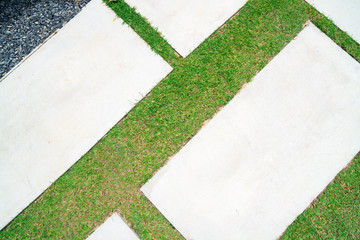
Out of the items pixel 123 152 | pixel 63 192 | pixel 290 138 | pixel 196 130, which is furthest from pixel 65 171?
pixel 290 138

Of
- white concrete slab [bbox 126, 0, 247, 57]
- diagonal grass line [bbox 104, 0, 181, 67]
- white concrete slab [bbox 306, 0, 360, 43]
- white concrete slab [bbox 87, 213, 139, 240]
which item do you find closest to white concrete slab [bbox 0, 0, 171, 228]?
diagonal grass line [bbox 104, 0, 181, 67]

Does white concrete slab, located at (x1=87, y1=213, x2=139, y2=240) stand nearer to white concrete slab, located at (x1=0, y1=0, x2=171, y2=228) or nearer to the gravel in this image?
white concrete slab, located at (x1=0, y1=0, x2=171, y2=228)

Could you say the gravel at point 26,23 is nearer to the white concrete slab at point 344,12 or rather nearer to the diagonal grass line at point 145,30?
the diagonal grass line at point 145,30

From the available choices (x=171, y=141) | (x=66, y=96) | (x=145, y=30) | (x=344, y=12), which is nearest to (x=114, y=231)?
(x=171, y=141)

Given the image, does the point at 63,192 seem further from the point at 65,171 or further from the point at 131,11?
the point at 131,11

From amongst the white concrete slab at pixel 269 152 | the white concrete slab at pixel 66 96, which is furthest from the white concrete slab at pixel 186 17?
the white concrete slab at pixel 269 152

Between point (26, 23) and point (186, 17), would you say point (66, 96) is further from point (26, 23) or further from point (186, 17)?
point (186, 17)
